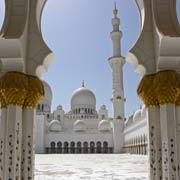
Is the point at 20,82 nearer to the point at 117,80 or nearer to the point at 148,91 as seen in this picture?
the point at 148,91

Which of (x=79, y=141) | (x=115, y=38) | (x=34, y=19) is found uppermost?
(x=115, y=38)

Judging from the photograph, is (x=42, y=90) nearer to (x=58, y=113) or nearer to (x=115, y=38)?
(x=115, y=38)

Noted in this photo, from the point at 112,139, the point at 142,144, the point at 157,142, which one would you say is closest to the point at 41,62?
the point at 157,142

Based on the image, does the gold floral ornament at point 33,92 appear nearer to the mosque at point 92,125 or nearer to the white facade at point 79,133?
A: the mosque at point 92,125

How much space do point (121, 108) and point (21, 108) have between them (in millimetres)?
23263

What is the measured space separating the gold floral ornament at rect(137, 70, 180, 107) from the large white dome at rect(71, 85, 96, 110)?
A: 29.2m

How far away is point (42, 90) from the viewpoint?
2480 mm

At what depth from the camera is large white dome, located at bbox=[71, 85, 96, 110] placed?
104 feet

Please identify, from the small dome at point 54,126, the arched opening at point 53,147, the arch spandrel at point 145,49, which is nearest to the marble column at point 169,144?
the arch spandrel at point 145,49

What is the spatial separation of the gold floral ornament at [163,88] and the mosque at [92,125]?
1645 centimetres

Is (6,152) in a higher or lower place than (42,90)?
lower

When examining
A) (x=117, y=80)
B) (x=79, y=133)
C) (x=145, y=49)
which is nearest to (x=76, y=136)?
(x=79, y=133)

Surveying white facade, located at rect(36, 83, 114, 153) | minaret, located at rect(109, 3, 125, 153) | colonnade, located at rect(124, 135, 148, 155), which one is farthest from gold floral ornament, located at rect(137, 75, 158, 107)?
white facade, located at rect(36, 83, 114, 153)

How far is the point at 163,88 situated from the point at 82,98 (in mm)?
29390
